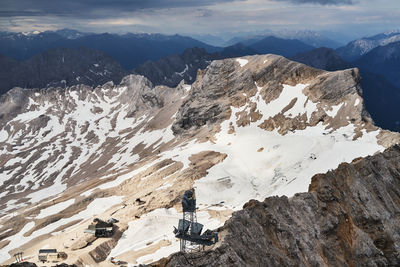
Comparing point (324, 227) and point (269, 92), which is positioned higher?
point (324, 227)

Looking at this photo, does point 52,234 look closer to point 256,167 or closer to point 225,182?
point 225,182

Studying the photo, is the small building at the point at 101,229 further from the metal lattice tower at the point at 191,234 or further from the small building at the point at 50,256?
the metal lattice tower at the point at 191,234

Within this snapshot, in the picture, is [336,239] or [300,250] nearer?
[300,250]

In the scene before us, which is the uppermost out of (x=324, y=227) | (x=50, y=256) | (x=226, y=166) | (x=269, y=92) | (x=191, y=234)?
(x=191, y=234)

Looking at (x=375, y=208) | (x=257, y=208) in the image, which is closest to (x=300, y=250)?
(x=257, y=208)

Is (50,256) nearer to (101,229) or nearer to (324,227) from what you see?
(101,229)

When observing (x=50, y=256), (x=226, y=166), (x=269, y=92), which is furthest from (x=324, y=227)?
(x=269, y=92)
